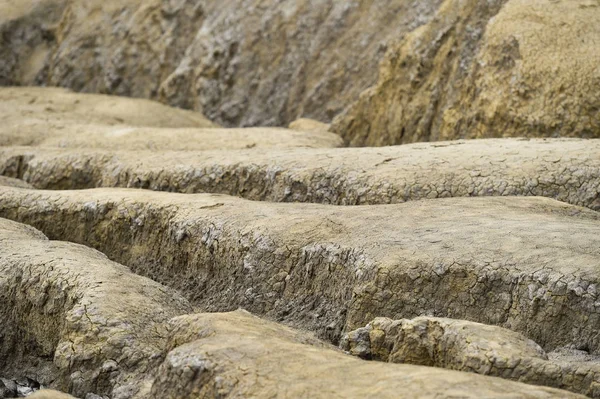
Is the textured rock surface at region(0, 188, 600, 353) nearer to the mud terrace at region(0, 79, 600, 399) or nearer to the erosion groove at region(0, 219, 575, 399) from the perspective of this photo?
the mud terrace at region(0, 79, 600, 399)

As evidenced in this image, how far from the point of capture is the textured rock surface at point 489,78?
11156 millimetres

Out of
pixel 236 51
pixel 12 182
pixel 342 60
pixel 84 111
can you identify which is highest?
pixel 342 60

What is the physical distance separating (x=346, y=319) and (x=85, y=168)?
5.37 meters

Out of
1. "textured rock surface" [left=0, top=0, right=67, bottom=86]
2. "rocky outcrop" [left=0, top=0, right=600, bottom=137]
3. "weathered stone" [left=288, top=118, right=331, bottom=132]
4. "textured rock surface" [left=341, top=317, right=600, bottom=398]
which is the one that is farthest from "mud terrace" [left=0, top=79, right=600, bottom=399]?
"textured rock surface" [left=0, top=0, right=67, bottom=86]

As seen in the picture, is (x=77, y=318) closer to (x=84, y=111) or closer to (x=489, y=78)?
(x=489, y=78)

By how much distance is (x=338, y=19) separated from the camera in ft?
54.7

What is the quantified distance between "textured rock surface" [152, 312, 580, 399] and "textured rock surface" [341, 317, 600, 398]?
41 centimetres

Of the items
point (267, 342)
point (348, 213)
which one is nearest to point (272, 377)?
point (267, 342)

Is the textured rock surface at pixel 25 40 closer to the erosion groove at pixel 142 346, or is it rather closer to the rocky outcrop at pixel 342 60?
the rocky outcrop at pixel 342 60

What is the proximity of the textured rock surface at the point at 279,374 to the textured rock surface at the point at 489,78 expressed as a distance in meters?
6.50

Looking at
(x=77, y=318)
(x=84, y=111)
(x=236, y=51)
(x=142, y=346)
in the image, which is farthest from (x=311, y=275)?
(x=236, y=51)

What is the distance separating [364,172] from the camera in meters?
9.00

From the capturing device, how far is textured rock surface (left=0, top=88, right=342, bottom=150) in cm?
1268

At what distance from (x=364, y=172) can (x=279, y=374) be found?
14.5ft
